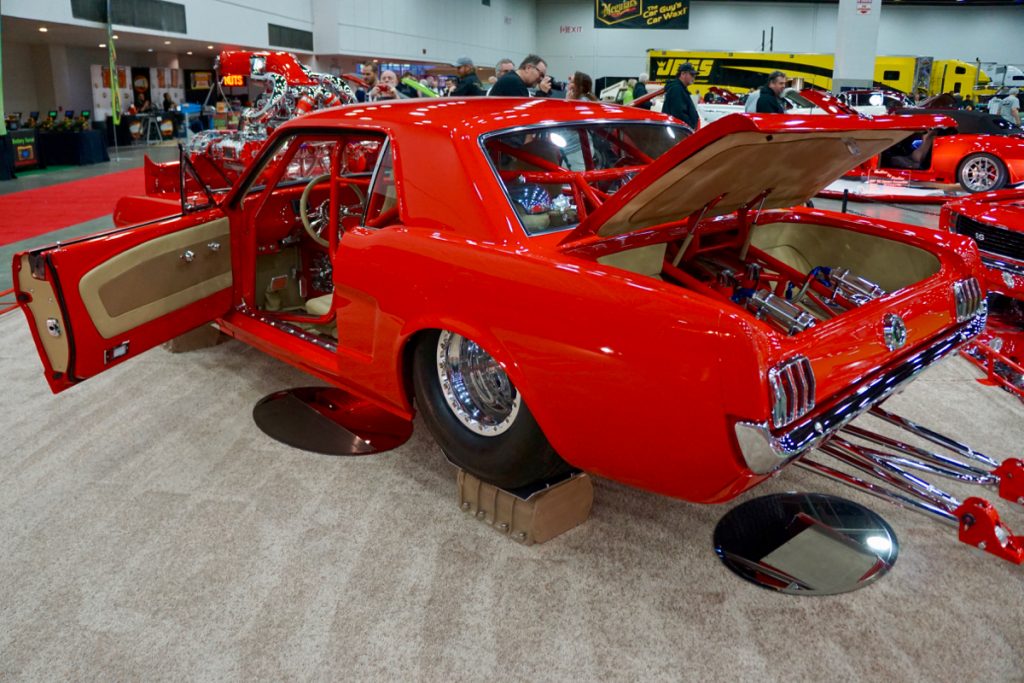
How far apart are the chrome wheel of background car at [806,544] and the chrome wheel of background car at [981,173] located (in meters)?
8.33

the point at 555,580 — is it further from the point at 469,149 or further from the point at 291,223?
the point at 291,223

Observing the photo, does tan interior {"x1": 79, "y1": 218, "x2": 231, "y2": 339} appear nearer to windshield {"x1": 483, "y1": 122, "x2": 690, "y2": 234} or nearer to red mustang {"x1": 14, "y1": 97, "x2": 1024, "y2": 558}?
red mustang {"x1": 14, "y1": 97, "x2": 1024, "y2": 558}

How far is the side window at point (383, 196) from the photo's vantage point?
288 centimetres

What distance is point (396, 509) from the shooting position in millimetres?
2787

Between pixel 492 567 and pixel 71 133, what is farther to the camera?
pixel 71 133

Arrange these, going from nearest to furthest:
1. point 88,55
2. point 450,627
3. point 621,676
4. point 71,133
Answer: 1. point 621,676
2. point 450,627
3. point 71,133
4. point 88,55

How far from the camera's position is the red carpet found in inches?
313

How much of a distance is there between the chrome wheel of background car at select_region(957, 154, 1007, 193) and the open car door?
9.16 meters

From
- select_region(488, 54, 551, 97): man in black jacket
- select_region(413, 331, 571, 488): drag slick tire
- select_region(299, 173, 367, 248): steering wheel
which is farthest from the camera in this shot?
select_region(488, 54, 551, 97): man in black jacket

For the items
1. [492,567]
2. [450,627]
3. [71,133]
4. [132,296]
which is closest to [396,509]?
[492,567]

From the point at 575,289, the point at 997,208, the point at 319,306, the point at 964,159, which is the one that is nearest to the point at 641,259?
the point at 575,289

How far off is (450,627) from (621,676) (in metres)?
0.49

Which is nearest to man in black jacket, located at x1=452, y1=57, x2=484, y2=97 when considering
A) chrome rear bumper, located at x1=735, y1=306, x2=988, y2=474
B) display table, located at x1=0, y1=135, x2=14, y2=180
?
chrome rear bumper, located at x1=735, y1=306, x2=988, y2=474

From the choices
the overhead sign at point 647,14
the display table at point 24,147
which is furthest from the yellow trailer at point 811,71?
the display table at point 24,147
